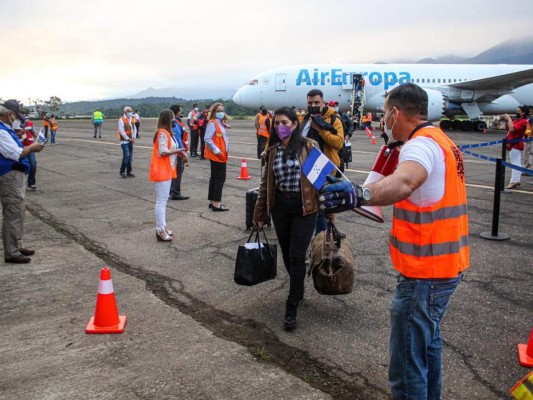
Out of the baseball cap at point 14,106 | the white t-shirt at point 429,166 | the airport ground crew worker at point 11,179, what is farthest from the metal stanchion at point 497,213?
the baseball cap at point 14,106

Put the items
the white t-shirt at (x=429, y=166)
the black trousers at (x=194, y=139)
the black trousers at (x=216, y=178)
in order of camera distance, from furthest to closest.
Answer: the black trousers at (x=194, y=139) < the black trousers at (x=216, y=178) < the white t-shirt at (x=429, y=166)

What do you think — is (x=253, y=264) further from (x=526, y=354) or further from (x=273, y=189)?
(x=526, y=354)

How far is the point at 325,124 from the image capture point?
5.61 m

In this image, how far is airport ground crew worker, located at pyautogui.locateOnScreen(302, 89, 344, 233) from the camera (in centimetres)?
566

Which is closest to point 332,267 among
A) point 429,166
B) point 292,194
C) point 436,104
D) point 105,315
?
point 292,194

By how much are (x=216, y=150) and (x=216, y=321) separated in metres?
4.39

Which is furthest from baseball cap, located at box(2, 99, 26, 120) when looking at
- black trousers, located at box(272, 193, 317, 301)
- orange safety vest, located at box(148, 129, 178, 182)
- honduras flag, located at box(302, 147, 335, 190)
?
honduras flag, located at box(302, 147, 335, 190)

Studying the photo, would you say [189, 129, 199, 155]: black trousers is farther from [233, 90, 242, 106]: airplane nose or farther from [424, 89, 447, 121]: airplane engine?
[424, 89, 447, 121]: airplane engine

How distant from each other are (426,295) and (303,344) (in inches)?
68.2

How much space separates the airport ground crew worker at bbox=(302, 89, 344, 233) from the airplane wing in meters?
24.3

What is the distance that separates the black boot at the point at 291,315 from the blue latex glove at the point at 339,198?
91.0 inches

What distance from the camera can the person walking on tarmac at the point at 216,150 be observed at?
844 cm

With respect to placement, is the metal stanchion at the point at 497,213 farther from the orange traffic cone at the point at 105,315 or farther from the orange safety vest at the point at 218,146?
the orange traffic cone at the point at 105,315

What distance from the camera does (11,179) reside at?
19.4 feet
